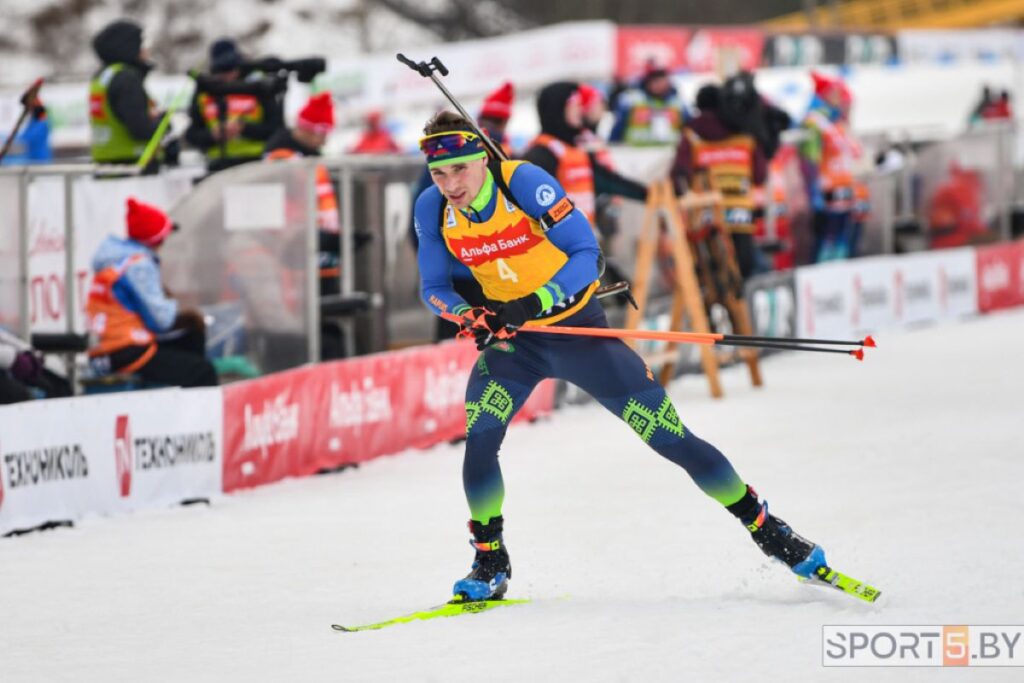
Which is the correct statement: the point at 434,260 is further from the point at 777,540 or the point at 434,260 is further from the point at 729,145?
the point at 729,145

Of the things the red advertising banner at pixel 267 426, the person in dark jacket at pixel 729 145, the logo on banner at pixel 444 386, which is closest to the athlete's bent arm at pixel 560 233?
the red advertising banner at pixel 267 426

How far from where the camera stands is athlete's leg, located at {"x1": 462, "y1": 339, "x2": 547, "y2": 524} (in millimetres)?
6523


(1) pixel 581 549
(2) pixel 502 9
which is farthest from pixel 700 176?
(2) pixel 502 9

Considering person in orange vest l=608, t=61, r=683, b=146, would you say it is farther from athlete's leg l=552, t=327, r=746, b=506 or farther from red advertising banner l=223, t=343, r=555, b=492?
athlete's leg l=552, t=327, r=746, b=506

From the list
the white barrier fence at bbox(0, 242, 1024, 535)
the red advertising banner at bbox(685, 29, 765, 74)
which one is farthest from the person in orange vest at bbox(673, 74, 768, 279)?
the red advertising banner at bbox(685, 29, 765, 74)

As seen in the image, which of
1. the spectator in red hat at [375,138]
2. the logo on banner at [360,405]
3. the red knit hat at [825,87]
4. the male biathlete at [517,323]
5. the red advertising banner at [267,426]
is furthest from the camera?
the spectator in red hat at [375,138]

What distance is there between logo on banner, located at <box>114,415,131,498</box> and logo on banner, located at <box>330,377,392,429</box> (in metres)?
1.62

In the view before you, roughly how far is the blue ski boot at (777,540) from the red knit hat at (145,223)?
4171mm

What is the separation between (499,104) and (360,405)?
241cm

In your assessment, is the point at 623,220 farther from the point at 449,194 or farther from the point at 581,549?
the point at 449,194

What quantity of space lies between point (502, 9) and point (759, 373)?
3885 cm

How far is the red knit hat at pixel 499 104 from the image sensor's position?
1166cm

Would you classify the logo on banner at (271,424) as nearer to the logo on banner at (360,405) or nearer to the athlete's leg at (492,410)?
the logo on banner at (360,405)

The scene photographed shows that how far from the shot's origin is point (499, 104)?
1167cm
